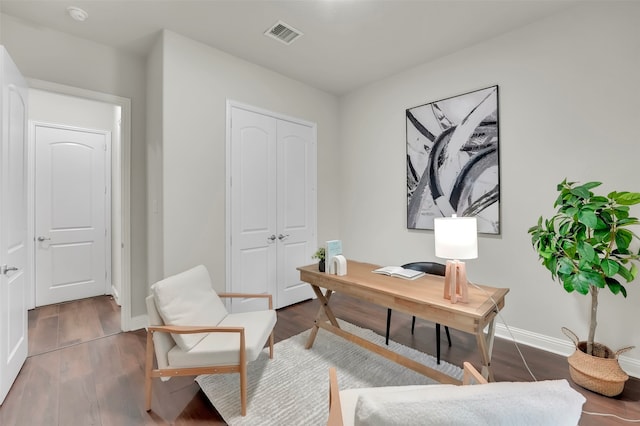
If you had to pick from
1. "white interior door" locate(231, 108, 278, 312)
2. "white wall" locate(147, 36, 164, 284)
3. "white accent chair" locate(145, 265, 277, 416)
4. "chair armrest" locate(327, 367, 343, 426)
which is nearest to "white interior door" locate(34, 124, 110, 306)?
"white wall" locate(147, 36, 164, 284)

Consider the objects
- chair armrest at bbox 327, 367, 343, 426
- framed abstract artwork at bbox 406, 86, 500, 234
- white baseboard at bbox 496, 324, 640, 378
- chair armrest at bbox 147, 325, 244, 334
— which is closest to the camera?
chair armrest at bbox 327, 367, 343, 426

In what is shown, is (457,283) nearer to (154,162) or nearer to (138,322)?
(154,162)

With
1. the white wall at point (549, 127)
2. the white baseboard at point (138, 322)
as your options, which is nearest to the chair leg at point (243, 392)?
the white baseboard at point (138, 322)

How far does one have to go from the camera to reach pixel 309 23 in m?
2.54

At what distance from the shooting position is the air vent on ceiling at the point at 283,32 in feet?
8.48

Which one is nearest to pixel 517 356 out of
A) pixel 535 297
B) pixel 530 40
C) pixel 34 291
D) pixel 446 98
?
pixel 535 297

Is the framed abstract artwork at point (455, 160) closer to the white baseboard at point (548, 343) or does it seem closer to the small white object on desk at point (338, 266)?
the white baseboard at point (548, 343)

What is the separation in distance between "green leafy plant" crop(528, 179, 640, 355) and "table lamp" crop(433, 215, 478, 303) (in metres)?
0.76

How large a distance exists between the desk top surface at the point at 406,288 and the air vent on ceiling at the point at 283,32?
228 cm

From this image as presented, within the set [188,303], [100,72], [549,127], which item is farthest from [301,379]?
[100,72]

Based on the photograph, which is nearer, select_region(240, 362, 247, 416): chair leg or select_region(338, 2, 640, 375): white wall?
select_region(240, 362, 247, 416): chair leg

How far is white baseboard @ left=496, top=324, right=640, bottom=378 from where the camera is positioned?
2125mm

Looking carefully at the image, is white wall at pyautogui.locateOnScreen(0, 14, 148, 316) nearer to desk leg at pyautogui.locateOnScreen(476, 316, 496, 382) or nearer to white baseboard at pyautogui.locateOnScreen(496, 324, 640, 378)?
desk leg at pyautogui.locateOnScreen(476, 316, 496, 382)

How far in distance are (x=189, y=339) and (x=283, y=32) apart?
277 cm
